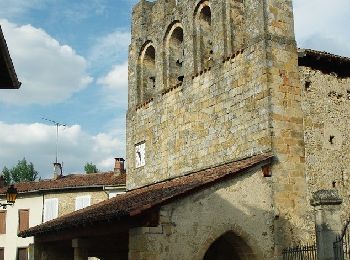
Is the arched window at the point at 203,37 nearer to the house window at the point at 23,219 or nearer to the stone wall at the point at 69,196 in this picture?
the stone wall at the point at 69,196

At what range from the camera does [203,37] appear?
14.1 m

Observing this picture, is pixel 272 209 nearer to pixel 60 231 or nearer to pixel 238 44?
pixel 238 44

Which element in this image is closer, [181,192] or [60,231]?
[181,192]

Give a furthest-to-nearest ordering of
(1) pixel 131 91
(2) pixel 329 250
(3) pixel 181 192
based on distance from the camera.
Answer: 1. (1) pixel 131 91
2. (3) pixel 181 192
3. (2) pixel 329 250

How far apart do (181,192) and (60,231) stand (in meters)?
4.14

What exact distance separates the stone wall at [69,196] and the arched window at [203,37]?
13.3m

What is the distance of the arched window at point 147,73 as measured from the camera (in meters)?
16.4

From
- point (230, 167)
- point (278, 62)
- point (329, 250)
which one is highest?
point (278, 62)

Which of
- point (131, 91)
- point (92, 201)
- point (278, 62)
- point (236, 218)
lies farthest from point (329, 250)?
point (92, 201)

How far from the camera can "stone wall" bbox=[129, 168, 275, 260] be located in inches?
380

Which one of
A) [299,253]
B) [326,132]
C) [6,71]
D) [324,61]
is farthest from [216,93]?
[6,71]

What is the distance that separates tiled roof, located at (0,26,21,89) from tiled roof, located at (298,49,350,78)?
6523 mm

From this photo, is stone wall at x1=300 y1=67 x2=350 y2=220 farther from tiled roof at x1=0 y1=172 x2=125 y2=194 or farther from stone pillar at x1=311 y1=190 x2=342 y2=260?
tiled roof at x1=0 y1=172 x2=125 y2=194

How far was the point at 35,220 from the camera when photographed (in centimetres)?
2673
